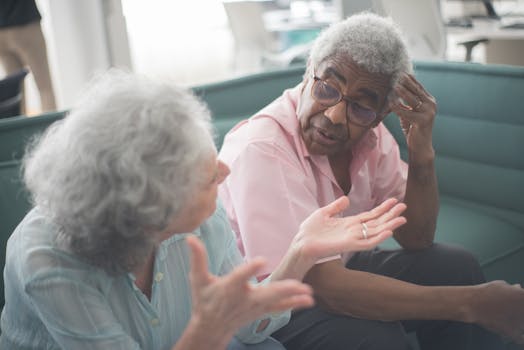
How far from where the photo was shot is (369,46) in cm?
152

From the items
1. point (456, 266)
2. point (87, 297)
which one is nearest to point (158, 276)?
point (87, 297)

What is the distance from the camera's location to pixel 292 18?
20.6 feet

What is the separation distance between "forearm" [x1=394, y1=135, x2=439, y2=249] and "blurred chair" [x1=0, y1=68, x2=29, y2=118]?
149 cm

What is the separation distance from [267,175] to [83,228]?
56 cm

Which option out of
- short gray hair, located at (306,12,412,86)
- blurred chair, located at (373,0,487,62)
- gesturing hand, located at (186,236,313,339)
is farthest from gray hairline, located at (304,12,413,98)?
blurred chair, located at (373,0,487,62)

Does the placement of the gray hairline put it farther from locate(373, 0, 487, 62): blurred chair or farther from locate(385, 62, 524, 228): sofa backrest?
locate(373, 0, 487, 62): blurred chair

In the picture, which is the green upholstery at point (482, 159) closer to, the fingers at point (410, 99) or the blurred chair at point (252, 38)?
the fingers at point (410, 99)

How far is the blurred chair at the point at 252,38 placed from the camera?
5.49m

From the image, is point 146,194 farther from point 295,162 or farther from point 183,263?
point 295,162

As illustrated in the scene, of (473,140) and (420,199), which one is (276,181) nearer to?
(420,199)

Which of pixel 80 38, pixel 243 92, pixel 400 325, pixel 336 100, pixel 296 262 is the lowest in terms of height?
pixel 400 325

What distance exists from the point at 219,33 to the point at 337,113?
244 inches

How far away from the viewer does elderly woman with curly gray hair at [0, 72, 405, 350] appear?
2.97ft

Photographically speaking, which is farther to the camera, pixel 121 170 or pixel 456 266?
pixel 456 266
